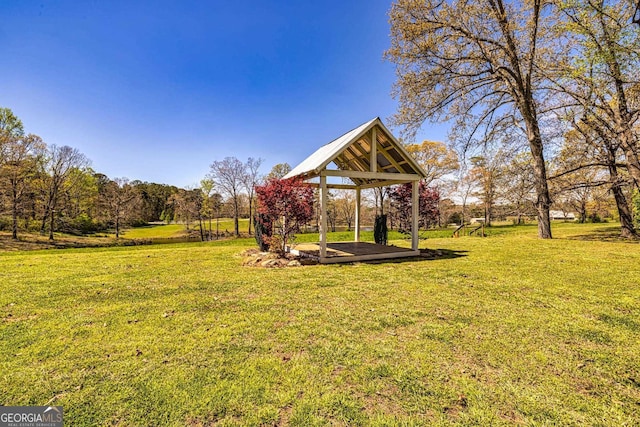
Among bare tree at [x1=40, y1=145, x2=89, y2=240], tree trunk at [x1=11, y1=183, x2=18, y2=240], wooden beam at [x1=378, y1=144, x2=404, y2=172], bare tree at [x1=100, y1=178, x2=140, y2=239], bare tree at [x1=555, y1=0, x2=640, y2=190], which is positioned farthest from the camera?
bare tree at [x1=100, y1=178, x2=140, y2=239]

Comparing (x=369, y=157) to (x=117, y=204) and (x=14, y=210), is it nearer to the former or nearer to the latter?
(x=14, y=210)

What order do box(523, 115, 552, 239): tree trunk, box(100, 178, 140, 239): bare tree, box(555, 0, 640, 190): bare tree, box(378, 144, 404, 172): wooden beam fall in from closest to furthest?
box(555, 0, 640, 190): bare tree < box(378, 144, 404, 172): wooden beam < box(523, 115, 552, 239): tree trunk < box(100, 178, 140, 239): bare tree

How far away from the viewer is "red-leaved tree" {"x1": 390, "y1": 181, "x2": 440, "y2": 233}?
1207 centimetres

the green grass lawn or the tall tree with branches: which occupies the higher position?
the tall tree with branches

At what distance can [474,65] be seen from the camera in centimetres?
1402

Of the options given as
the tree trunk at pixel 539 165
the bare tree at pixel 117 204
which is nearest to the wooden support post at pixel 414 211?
the tree trunk at pixel 539 165

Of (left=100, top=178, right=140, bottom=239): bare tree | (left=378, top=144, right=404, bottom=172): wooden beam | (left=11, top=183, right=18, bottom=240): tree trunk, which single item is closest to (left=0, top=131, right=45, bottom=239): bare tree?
(left=11, top=183, right=18, bottom=240): tree trunk

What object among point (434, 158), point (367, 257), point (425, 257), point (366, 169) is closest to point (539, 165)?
point (425, 257)

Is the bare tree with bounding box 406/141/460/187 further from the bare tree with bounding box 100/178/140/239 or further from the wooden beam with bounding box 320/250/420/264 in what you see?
the bare tree with bounding box 100/178/140/239

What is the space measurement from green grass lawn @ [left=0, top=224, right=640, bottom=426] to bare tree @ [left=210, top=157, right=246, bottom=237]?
29851mm

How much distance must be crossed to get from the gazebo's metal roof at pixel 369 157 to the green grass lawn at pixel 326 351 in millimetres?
3967

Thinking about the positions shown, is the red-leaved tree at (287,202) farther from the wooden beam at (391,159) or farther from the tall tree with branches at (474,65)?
the tall tree with branches at (474,65)

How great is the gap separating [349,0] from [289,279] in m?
13.0

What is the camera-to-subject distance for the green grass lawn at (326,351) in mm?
2332
